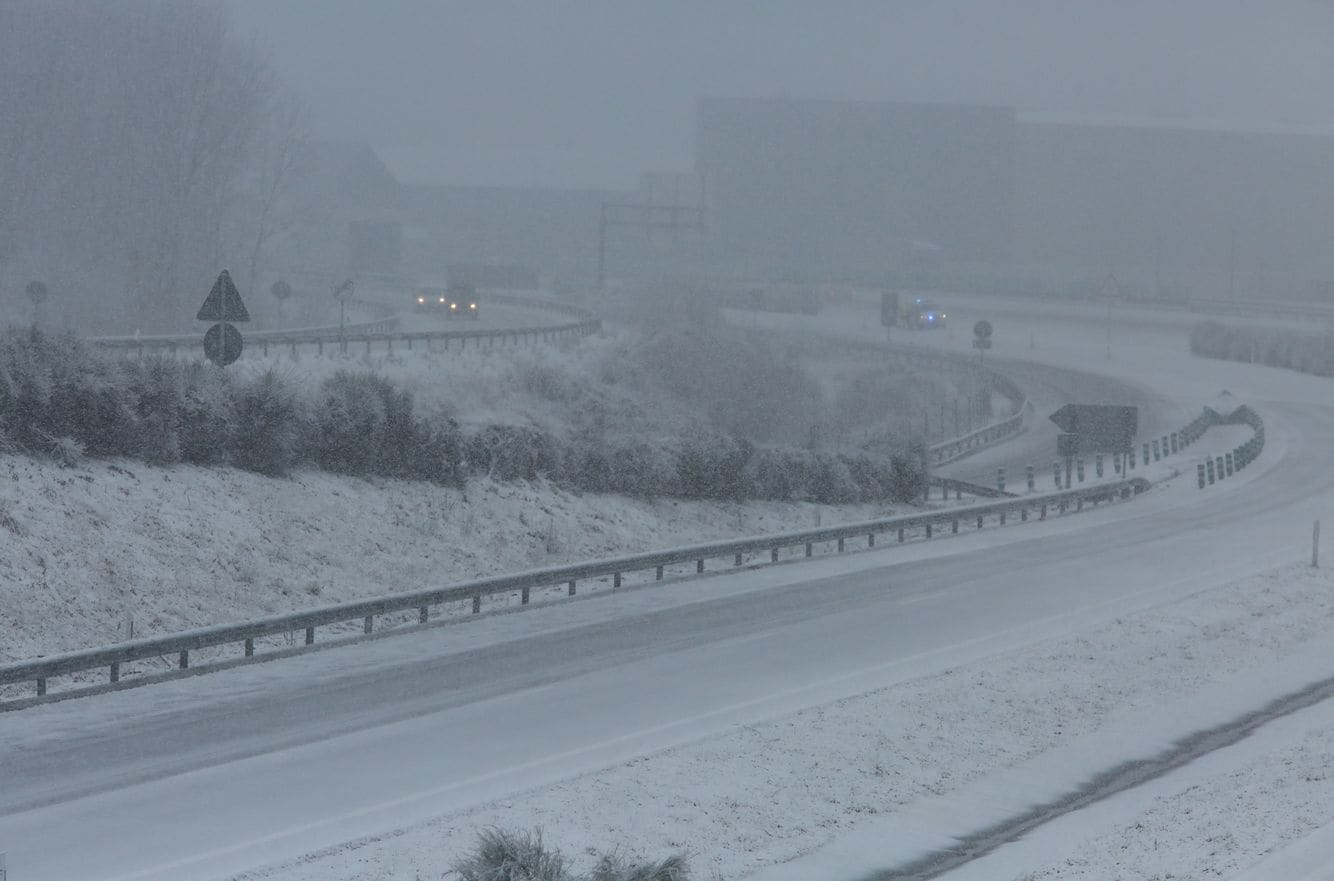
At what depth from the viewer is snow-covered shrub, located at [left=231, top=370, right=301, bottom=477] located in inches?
955

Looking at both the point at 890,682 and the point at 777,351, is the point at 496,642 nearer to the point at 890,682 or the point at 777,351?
the point at 890,682

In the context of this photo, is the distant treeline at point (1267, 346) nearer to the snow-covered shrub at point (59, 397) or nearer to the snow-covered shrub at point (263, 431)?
the snow-covered shrub at point (263, 431)

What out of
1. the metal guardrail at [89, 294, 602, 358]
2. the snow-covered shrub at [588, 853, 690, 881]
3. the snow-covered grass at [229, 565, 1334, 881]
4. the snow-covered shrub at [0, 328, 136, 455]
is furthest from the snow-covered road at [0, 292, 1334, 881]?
the metal guardrail at [89, 294, 602, 358]

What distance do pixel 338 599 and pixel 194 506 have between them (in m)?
2.40

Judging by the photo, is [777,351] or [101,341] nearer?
[101,341]

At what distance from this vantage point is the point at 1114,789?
1362cm

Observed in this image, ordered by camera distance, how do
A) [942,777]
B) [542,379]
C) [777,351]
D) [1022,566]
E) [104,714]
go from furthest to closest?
1. [777,351]
2. [542,379]
3. [1022,566]
4. [104,714]
5. [942,777]

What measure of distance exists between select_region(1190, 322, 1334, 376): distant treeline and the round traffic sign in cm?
6733

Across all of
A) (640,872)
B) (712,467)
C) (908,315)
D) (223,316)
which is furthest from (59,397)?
(908,315)

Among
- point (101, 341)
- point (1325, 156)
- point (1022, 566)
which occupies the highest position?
point (1325, 156)

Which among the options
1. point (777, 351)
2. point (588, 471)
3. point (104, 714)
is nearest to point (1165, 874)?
point (104, 714)

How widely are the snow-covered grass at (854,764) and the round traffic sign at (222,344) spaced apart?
10.5 meters

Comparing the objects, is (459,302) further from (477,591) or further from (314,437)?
(477,591)

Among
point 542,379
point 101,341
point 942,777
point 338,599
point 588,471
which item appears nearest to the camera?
point 942,777
